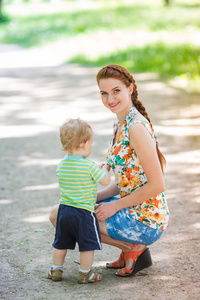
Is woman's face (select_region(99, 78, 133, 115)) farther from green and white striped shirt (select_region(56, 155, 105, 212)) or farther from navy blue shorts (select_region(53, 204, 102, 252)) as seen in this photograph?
navy blue shorts (select_region(53, 204, 102, 252))

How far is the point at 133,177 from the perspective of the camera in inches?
141

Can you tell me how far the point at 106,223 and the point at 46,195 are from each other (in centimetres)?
209

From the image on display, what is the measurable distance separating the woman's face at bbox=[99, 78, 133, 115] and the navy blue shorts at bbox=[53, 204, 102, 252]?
2.41ft

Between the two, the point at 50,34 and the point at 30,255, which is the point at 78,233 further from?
the point at 50,34

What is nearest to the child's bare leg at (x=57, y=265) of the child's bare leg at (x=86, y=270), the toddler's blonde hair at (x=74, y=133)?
the child's bare leg at (x=86, y=270)

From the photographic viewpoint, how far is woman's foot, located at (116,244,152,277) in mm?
3596

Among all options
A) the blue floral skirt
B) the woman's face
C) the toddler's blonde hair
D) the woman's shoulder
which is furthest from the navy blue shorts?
the woman's face

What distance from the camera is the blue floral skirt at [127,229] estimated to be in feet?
11.6

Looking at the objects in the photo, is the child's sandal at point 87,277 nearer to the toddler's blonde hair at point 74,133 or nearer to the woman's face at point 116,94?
the toddler's blonde hair at point 74,133

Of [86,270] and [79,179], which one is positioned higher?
[79,179]

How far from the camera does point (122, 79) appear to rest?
362 cm

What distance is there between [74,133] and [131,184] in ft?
1.77

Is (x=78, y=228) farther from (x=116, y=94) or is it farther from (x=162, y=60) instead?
(x=162, y=60)

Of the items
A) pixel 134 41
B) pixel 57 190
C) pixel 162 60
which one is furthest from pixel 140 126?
pixel 134 41
